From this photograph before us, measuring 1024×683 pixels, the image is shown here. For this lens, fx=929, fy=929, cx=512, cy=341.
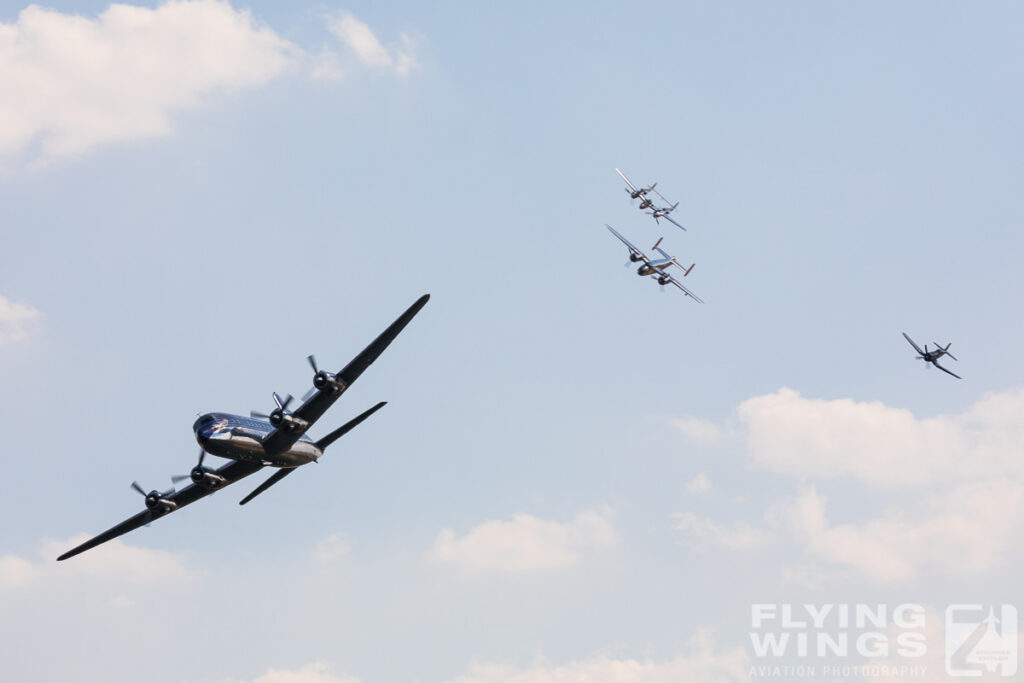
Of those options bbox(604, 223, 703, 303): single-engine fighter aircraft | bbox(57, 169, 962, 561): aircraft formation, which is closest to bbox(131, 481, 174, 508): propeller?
bbox(57, 169, 962, 561): aircraft formation

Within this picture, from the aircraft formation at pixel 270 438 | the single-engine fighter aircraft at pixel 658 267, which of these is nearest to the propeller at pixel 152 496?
the aircraft formation at pixel 270 438

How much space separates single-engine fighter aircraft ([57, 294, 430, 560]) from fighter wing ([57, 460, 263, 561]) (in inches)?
2.9

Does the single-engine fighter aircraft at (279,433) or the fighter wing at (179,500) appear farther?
the fighter wing at (179,500)

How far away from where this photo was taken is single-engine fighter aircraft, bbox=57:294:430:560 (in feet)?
200

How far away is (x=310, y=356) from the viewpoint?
6244cm

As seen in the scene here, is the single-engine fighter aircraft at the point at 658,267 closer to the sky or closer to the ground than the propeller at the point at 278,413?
closer to the sky

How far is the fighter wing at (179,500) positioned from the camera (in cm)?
6844

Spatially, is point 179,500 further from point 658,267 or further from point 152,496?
point 658,267

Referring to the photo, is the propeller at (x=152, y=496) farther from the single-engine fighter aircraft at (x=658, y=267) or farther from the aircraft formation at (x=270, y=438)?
the single-engine fighter aircraft at (x=658, y=267)

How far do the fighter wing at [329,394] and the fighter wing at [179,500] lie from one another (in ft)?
12.2

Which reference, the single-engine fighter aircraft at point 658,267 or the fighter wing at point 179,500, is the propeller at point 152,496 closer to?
the fighter wing at point 179,500

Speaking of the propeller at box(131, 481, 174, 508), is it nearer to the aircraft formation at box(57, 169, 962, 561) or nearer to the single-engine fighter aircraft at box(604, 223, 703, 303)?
the aircraft formation at box(57, 169, 962, 561)

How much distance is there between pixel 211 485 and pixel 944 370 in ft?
253

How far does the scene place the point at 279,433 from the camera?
63156 mm
